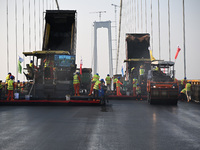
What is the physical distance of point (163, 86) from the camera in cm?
1803

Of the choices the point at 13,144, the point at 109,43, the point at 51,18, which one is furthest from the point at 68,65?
the point at 109,43

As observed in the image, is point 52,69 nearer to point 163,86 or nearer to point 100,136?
point 163,86

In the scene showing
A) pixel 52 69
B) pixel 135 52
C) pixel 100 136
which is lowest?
pixel 100 136

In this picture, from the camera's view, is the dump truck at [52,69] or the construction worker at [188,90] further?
the construction worker at [188,90]

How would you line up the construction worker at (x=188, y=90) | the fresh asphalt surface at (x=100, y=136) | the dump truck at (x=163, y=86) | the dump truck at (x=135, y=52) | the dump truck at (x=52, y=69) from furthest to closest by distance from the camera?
1. the dump truck at (x=135, y=52)
2. the construction worker at (x=188, y=90)
3. the dump truck at (x=52, y=69)
4. the dump truck at (x=163, y=86)
5. the fresh asphalt surface at (x=100, y=136)

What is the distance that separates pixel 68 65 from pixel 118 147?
1533cm

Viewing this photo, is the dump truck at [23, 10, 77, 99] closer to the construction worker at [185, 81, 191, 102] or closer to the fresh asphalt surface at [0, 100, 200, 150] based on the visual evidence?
the construction worker at [185, 81, 191, 102]

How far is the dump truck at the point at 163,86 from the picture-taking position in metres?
17.9

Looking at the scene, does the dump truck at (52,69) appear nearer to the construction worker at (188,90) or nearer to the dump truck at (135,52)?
the dump truck at (135,52)

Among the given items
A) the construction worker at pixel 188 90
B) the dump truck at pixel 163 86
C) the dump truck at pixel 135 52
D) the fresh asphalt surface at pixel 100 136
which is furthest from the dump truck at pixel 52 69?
the fresh asphalt surface at pixel 100 136

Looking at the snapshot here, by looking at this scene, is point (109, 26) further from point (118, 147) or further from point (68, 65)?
point (118, 147)

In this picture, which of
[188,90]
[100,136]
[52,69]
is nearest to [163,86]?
[188,90]

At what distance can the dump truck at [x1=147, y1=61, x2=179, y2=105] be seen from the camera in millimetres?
17906

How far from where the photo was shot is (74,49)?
24.5 meters
